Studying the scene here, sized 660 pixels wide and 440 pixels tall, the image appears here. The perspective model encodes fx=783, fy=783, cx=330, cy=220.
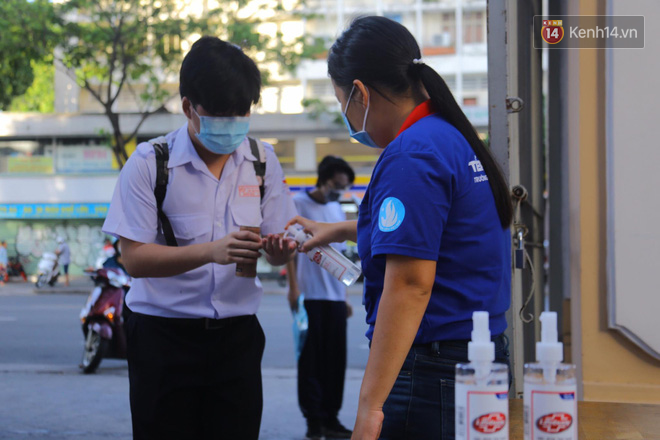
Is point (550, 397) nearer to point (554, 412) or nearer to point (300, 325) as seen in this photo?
point (554, 412)

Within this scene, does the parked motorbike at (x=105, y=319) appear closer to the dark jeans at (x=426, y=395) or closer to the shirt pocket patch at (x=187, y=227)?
the shirt pocket patch at (x=187, y=227)

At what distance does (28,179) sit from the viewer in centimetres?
2383

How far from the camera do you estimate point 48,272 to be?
821 inches

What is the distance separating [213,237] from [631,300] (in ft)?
5.07

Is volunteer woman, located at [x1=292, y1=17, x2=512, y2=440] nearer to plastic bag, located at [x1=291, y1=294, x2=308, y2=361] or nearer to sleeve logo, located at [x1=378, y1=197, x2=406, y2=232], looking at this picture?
sleeve logo, located at [x1=378, y1=197, x2=406, y2=232]

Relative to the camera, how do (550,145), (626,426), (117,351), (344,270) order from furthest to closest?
(117,351) → (550,145) → (344,270) → (626,426)

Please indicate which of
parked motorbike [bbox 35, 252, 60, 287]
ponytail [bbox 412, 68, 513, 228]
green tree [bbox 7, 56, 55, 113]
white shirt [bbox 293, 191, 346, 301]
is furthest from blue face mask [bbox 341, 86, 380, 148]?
green tree [bbox 7, 56, 55, 113]

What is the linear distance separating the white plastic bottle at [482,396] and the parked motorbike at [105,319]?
6605 millimetres

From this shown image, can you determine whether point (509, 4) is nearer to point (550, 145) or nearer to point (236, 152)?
point (236, 152)

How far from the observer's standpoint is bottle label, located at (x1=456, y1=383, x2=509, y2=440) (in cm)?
118

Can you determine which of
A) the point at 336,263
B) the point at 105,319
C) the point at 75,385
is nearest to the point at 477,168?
the point at 336,263

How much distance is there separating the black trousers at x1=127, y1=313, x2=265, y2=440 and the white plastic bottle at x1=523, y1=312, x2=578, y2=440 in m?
1.44

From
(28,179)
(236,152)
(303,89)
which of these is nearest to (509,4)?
(236,152)

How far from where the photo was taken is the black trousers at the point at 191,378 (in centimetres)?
246
